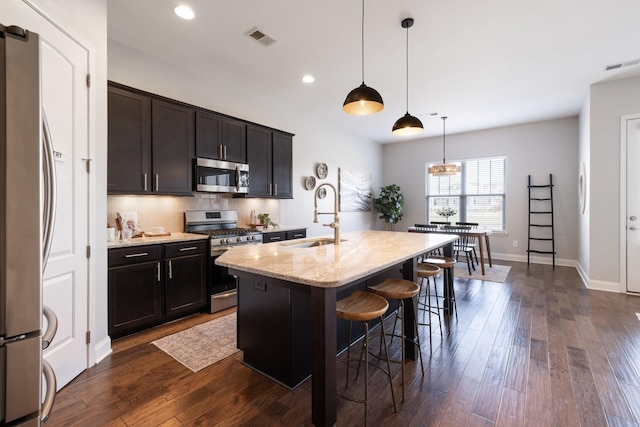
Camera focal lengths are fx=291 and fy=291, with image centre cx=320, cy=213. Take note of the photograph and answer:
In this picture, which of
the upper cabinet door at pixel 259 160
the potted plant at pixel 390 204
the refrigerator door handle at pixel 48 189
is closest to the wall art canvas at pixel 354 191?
the potted plant at pixel 390 204

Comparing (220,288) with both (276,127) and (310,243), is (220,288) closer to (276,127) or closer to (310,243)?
(310,243)

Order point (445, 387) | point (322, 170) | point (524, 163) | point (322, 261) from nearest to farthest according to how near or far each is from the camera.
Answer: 1. point (322, 261)
2. point (445, 387)
3. point (322, 170)
4. point (524, 163)

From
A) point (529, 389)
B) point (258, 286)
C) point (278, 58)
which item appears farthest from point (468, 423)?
point (278, 58)

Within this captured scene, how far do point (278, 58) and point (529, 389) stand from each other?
380cm

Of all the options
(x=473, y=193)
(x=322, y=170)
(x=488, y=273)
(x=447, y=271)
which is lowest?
(x=488, y=273)

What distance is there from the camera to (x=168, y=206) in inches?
137

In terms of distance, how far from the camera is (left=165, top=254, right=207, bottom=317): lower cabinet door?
2949 millimetres

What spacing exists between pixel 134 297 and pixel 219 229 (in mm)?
1337

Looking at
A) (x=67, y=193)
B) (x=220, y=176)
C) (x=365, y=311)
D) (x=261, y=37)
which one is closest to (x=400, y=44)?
(x=261, y=37)

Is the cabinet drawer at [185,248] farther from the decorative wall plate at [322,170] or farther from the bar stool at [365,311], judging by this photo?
the decorative wall plate at [322,170]

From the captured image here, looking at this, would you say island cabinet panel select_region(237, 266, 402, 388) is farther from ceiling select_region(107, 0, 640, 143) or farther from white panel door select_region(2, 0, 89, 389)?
ceiling select_region(107, 0, 640, 143)

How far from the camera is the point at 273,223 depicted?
462 centimetres

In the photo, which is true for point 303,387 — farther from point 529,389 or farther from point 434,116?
point 434,116

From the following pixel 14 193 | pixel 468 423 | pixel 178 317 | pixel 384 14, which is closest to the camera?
pixel 14 193
